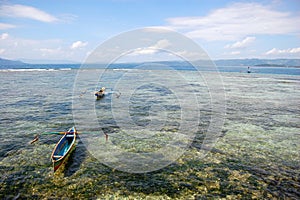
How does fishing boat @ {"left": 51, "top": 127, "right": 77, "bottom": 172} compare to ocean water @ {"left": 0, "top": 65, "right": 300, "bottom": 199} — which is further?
fishing boat @ {"left": 51, "top": 127, "right": 77, "bottom": 172}

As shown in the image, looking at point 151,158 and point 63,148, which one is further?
point 63,148

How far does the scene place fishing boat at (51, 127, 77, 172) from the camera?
58.6ft

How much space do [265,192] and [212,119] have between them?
19.7 meters

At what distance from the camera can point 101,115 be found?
37.0 meters

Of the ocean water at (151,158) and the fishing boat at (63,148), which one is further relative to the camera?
the fishing boat at (63,148)

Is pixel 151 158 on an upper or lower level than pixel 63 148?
lower

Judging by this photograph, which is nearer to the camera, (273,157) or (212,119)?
(273,157)

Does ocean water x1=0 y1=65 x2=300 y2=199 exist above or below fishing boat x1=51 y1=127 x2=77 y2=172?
below

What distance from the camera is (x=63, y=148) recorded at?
73.5ft

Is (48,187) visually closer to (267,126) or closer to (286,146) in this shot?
(286,146)

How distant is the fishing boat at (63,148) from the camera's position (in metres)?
17.9

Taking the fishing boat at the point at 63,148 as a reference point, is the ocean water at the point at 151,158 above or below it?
below

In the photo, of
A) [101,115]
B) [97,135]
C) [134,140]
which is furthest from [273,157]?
[101,115]

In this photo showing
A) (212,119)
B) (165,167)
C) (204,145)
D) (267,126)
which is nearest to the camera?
(165,167)
